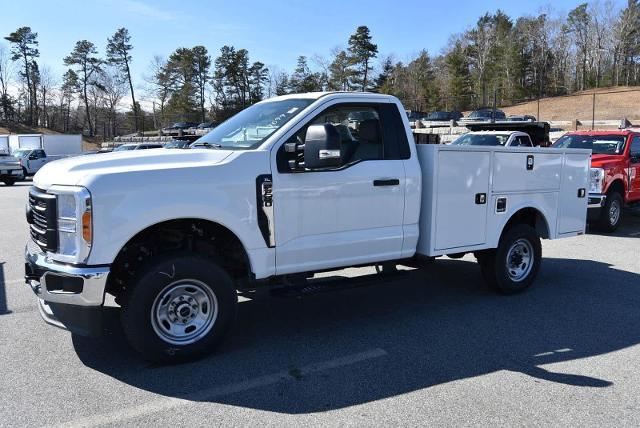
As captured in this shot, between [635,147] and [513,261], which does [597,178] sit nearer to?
[635,147]

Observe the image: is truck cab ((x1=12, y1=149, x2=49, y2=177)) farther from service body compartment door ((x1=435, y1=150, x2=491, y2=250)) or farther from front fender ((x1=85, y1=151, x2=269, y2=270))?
service body compartment door ((x1=435, y1=150, x2=491, y2=250))

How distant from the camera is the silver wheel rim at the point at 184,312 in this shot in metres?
4.21

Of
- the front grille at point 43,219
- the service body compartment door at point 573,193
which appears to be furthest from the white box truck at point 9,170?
the service body compartment door at point 573,193

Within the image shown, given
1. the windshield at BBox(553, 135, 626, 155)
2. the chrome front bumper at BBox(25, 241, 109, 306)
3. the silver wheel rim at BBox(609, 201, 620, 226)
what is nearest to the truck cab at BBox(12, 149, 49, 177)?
the windshield at BBox(553, 135, 626, 155)

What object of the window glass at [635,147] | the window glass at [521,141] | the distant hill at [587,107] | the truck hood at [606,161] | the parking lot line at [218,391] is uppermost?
the distant hill at [587,107]

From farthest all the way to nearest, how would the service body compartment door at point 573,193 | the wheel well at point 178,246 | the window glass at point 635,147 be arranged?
the window glass at point 635,147
the service body compartment door at point 573,193
the wheel well at point 178,246

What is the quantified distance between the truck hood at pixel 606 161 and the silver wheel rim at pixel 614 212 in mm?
782

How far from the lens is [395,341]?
4.89 metres

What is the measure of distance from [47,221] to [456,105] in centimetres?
8634

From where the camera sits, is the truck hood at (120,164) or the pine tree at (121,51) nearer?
the truck hood at (120,164)

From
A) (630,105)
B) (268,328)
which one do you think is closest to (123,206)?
(268,328)

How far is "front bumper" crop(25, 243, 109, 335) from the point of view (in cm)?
387

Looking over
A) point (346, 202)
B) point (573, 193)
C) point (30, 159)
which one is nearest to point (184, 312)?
point (346, 202)

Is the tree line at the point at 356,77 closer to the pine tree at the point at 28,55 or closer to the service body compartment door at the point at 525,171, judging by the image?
the pine tree at the point at 28,55
